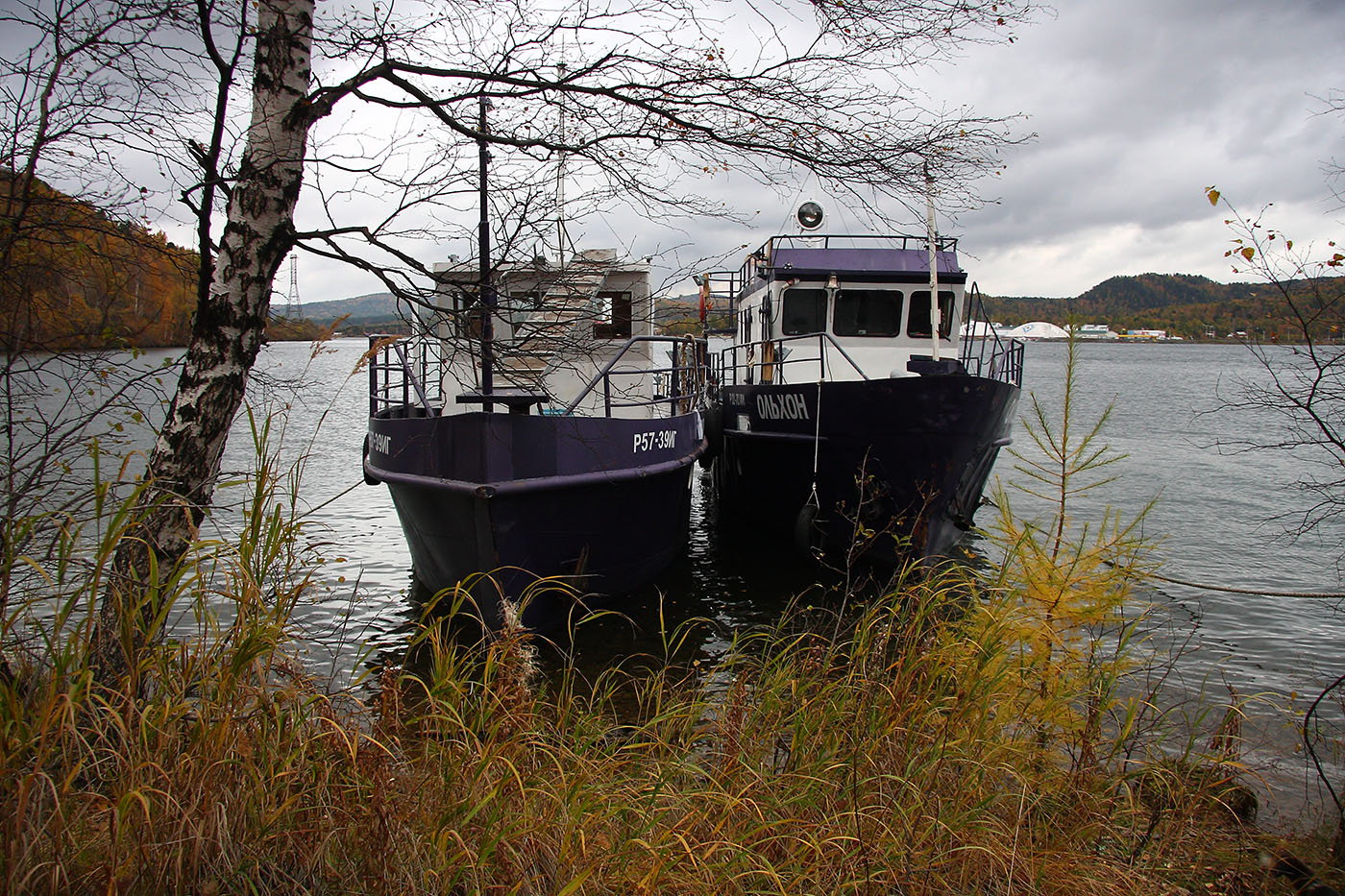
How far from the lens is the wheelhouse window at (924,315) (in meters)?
12.1

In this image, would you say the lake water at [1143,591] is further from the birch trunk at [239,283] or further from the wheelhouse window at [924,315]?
the wheelhouse window at [924,315]

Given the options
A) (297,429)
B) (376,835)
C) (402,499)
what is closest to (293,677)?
(376,835)

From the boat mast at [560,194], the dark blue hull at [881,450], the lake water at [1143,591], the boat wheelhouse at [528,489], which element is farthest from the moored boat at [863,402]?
the boat mast at [560,194]

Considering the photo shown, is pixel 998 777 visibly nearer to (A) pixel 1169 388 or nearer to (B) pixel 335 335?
(B) pixel 335 335

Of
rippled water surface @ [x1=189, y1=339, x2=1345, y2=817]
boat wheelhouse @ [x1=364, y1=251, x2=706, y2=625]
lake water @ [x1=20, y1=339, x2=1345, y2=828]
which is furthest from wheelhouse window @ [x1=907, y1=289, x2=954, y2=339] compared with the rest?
boat wheelhouse @ [x1=364, y1=251, x2=706, y2=625]

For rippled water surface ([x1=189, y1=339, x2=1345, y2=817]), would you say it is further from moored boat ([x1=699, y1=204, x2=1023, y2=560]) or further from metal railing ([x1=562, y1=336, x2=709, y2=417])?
metal railing ([x1=562, y1=336, x2=709, y2=417])

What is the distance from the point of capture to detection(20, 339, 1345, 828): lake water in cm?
561

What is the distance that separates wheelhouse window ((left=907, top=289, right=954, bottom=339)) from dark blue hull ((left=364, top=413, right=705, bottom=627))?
5.31 metres

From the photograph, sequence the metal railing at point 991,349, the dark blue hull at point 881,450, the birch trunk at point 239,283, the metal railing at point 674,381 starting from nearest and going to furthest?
the birch trunk at point 239,283 → the metal railing at point 674,381 → the dark blue hull at point 881,450 → the metal railing at point 991,349

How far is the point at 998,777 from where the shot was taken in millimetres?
3473

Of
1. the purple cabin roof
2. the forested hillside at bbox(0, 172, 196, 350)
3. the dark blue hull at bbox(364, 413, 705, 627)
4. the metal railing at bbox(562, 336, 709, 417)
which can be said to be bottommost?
the dark blue hull at bbox(364, 413, 705, 627)

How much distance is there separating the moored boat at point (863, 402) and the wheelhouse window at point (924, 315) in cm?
2

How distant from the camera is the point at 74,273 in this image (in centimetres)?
352

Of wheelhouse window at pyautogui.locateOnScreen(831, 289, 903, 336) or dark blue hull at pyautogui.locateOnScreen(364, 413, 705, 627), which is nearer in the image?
dark blue hull at pyautogui.locateOnScreen(364, 413, 705, 627)
